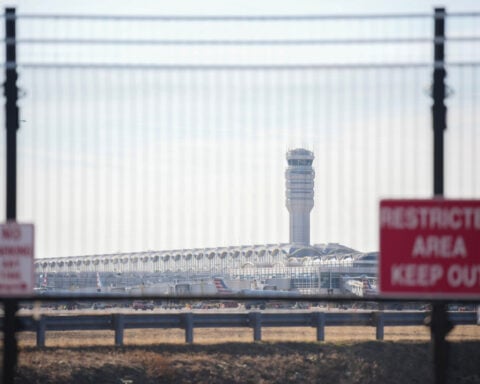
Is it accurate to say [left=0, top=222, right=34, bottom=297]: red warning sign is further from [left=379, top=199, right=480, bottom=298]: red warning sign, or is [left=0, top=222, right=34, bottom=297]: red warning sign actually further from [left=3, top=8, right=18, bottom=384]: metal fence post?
[left=379, top=199, right=480, bottom=298]: red warning sign

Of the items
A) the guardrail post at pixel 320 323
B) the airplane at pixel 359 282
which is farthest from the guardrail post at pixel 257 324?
the airplane at pixel 359 282

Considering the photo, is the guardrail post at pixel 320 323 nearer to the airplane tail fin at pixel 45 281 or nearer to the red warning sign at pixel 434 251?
the airplane tail fin at pixel 45 281

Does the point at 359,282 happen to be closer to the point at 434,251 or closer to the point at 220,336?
the point at 220,336

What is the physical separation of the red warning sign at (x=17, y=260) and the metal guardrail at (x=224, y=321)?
735cm

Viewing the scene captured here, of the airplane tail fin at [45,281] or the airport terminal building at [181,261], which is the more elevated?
the airport terminal building at [181,261]

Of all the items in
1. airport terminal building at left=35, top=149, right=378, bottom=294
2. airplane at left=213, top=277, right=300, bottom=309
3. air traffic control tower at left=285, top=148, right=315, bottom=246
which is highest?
air traffic control tower at left=285, top=148, right=315, bottom=246

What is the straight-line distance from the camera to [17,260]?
8.73 m

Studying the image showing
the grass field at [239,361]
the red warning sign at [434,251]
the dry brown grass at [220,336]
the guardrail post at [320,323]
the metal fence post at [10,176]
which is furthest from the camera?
the guardrail post at [320,323]

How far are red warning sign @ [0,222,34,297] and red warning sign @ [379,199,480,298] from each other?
3056 mm

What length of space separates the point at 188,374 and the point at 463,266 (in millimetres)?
7847

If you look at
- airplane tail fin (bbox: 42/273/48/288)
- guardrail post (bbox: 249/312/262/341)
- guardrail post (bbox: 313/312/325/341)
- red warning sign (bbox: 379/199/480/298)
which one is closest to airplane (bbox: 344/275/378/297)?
guardrail post (bbox: 313/312/325/341)

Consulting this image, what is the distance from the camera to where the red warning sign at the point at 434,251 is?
822cm

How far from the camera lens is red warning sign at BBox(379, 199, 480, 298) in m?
8.22

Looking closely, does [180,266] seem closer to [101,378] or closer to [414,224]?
[414,224]
